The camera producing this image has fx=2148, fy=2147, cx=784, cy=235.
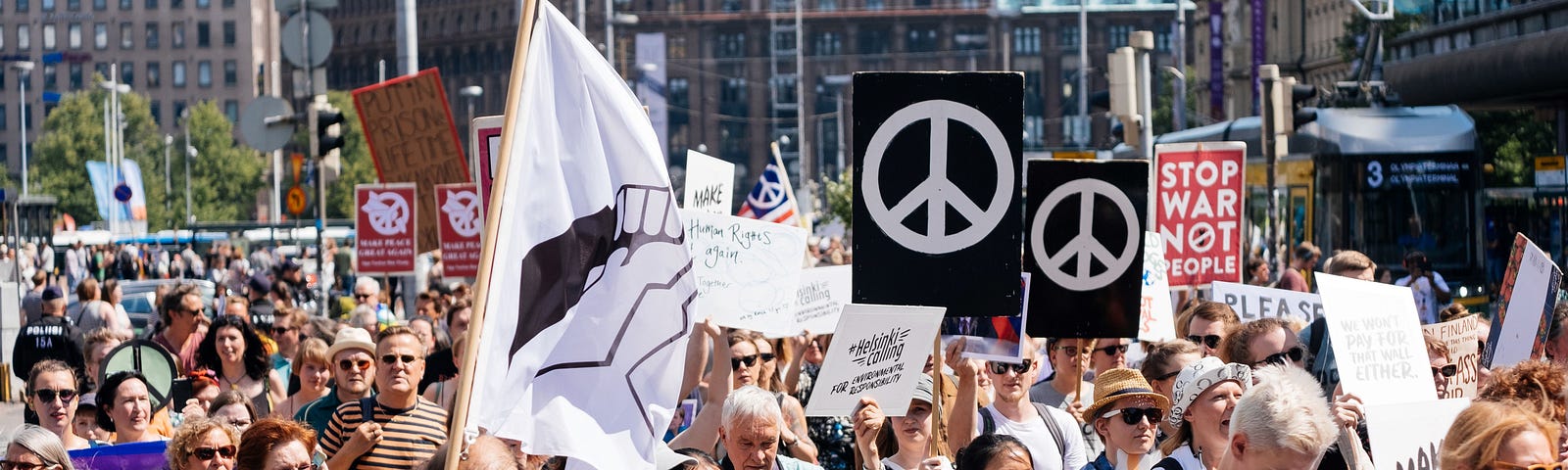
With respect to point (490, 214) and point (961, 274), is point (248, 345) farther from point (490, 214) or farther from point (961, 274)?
Answer: point (490, 214)

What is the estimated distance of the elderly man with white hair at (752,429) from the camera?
20.2 ft

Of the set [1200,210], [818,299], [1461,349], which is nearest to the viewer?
[1461,349]

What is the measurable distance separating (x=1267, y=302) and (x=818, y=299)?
211 centimetres

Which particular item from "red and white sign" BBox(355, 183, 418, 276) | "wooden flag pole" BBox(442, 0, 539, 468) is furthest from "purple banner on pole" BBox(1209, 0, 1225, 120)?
"wooden flag pole" BBox(442, 0, 539, 468)

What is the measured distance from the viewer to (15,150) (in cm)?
12975

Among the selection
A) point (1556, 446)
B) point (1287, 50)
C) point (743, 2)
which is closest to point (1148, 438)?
point (1556, 446)

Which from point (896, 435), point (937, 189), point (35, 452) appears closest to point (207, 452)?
point (35, 452)

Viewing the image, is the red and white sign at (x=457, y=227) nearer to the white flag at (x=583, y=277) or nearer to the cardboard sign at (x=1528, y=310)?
the cardboard sign at (x=1528, y=310)

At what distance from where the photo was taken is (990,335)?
739 cm

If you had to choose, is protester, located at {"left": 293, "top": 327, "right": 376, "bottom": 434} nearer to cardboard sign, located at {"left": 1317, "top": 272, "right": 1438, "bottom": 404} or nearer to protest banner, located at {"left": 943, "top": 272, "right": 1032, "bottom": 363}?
protest banner, located at {"left": 943, "top": 272, "right": 1032, "bottom": 363}

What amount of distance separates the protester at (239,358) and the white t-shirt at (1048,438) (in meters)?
3.67

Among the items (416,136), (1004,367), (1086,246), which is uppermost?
(416,136)

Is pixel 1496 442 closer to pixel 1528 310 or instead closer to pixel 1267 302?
pixel 1528 310

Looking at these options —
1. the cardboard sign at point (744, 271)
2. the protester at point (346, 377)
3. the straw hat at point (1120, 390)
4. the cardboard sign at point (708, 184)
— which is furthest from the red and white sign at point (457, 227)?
the straw hat at point (1120, 390)
